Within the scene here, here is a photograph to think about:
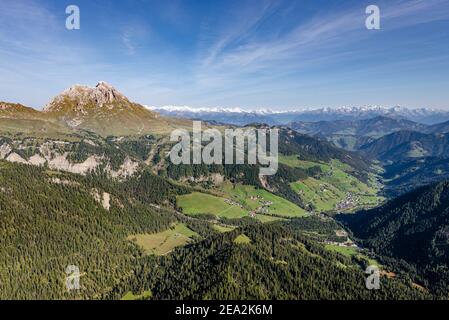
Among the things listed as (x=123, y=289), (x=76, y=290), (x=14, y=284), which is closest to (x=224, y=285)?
(x=123, y=289)
